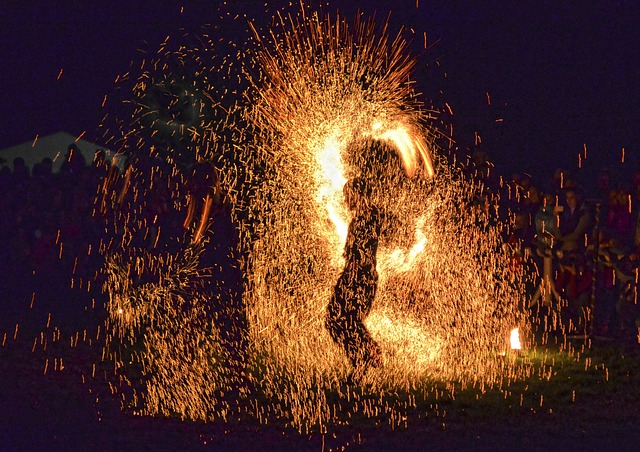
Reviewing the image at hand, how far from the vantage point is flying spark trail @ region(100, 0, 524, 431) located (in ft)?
32.6

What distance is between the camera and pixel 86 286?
19000 mm

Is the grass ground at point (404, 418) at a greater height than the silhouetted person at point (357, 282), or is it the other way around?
the silhouetted person at point (357, 282)

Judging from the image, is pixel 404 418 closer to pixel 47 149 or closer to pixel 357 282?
pixel 357 282

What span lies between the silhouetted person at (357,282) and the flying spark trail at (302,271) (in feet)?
0.51

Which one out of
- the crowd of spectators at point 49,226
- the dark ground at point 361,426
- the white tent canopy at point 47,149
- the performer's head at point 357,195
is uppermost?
the white tent canopy at point 47,149

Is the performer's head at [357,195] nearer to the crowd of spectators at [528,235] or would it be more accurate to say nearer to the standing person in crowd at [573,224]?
the crowd of spectators at [528,235]

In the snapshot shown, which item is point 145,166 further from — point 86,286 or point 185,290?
point 185,290

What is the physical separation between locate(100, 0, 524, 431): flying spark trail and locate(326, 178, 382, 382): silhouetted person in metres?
0.16

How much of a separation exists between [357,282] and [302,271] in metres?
3.47

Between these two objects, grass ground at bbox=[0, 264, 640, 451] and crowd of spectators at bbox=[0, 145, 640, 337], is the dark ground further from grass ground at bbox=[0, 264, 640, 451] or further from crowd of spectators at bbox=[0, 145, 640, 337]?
crowd of spectators at bbox=[0, 145, 640, 337]

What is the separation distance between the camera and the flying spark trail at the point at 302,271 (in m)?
9.93

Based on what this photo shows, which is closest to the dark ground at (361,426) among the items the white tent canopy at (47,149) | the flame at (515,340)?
the flame at (515,340)

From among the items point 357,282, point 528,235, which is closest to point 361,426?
point 357,282

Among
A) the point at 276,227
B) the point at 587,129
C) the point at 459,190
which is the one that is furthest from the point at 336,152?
the point at 587,129
